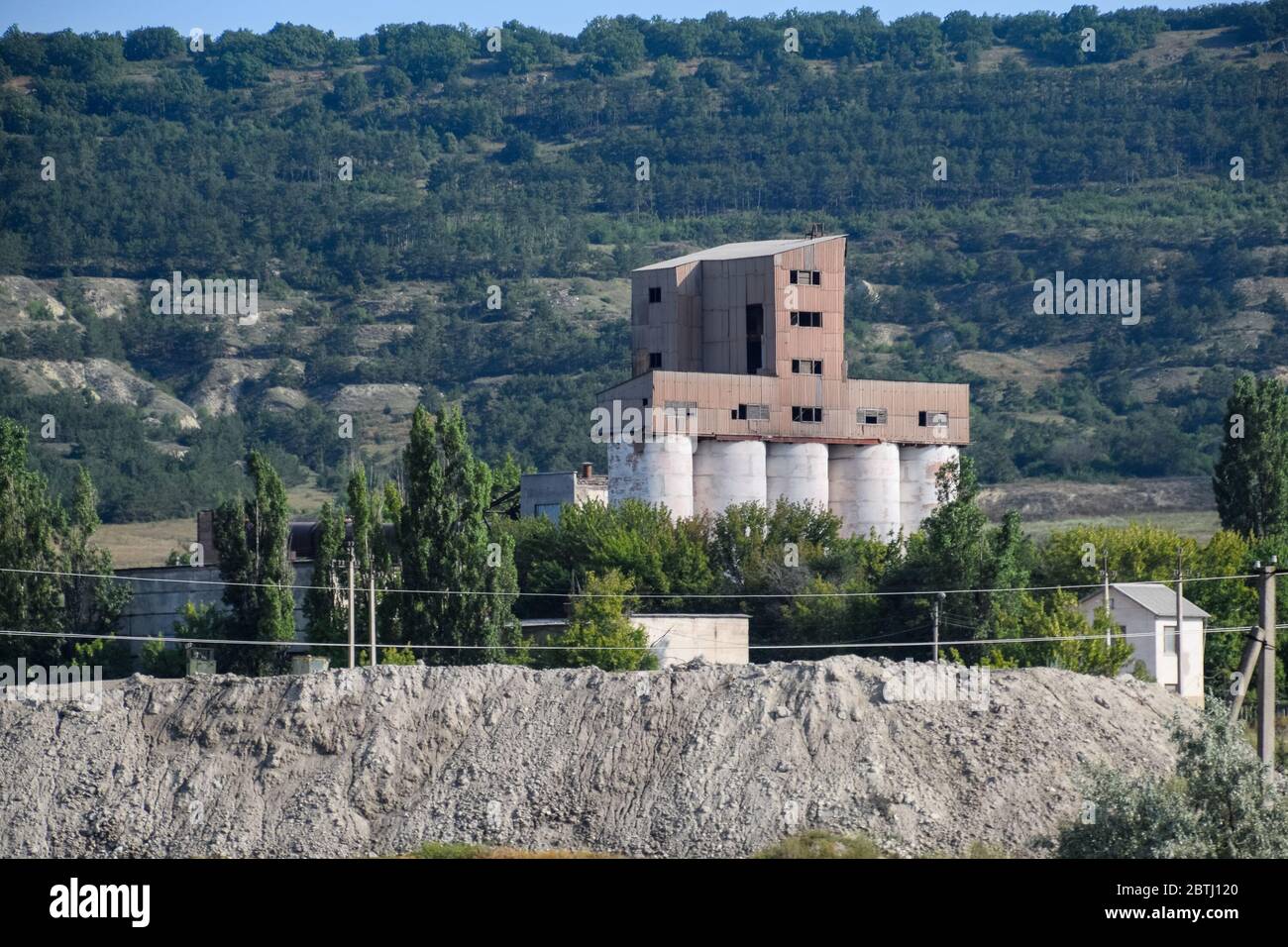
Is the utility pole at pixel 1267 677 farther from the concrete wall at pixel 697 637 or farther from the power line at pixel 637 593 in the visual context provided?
the concrete wall at pixel 697 637

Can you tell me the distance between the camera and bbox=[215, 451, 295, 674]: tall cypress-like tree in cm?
7031

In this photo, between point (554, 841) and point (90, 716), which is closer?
point (554, 841)

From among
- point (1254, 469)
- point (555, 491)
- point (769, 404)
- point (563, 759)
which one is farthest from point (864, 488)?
point (563, 759)

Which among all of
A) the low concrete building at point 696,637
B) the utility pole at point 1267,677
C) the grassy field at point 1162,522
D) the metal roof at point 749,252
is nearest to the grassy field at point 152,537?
the metal roof at point 749,252

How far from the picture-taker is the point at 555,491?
96375 millimetres

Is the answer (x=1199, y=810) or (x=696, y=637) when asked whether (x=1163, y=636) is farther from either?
(x=1199, y=810)

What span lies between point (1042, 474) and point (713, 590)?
114 metres

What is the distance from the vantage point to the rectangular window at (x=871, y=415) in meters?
94.6

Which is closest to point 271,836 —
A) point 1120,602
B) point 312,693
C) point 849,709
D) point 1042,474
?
point 312,693

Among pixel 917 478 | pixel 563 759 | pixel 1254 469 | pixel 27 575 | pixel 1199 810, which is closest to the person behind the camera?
pixel 1199 810

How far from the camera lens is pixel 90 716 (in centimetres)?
4981

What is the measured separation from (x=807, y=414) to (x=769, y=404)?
7.08 feet
